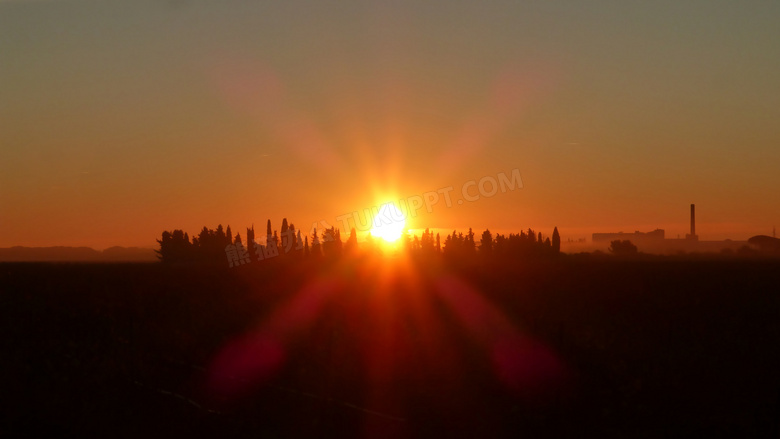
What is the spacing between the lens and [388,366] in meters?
19.6

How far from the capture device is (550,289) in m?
43.3

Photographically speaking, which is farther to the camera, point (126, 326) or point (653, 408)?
point (126, 326)

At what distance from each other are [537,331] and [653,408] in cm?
767

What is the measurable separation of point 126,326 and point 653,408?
20129 mm

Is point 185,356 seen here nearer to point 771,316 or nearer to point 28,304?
point 28,304

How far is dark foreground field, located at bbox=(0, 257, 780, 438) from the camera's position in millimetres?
15016

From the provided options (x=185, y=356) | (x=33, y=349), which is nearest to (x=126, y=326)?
(x=33, y=349)

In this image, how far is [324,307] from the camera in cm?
3125

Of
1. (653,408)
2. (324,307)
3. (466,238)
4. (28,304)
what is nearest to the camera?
(653,408)

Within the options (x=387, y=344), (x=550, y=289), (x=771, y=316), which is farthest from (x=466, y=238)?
(x=387, y=344)

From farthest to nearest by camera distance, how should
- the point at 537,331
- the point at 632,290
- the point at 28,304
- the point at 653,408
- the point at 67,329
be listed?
the point at 632,290 → the point at 28,304 → the point at 67,329 → the point at 537,331 → the point at 653,408

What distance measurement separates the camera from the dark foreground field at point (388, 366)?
15016 millimetres

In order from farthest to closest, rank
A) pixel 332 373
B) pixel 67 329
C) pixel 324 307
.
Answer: pixel 324 307, pixel 67 329, pixel 332 373

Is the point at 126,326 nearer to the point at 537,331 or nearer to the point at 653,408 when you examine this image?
the point at 537,331
